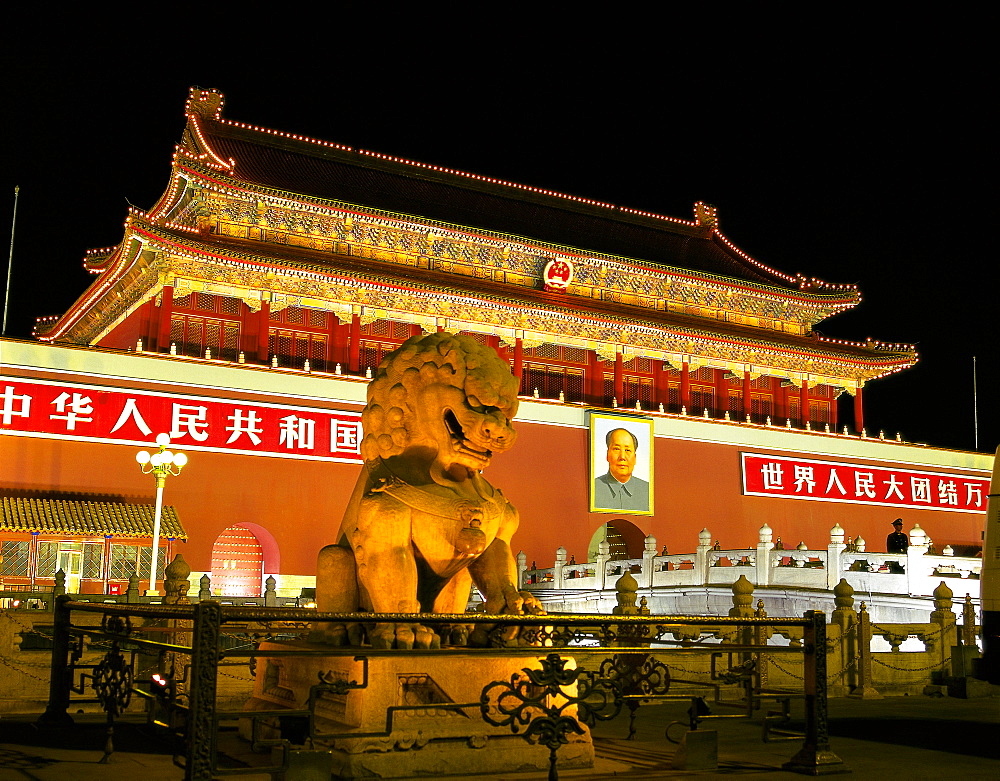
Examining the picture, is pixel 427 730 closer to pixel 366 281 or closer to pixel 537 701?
pixel 537 701

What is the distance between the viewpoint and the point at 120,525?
56.5ft

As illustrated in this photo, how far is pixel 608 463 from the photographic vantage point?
23375mm

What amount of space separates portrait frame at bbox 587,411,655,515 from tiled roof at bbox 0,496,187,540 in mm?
9026

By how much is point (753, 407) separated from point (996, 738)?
20.6m

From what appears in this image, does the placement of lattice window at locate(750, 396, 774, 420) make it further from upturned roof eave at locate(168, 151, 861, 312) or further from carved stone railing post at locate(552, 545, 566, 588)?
carved stone railing post at locate(552, 545, 566, 588)

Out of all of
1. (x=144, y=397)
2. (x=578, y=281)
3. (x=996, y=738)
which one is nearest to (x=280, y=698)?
(x=996, y=738)

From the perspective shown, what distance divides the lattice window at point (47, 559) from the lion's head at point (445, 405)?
1235 cm

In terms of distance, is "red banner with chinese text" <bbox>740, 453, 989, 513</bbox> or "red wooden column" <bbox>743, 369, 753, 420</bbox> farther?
"red wooden column" <bbox>743, 369, 753, 420</bbox>

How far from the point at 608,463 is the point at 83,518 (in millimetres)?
10884

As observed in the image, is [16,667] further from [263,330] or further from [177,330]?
[177,330]

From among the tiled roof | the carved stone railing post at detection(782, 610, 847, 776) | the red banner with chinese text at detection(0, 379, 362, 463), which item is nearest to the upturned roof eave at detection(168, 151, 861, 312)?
the red banner with chinese text at detection(0, 379, 362, 463)

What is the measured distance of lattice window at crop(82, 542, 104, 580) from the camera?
17.4 meters

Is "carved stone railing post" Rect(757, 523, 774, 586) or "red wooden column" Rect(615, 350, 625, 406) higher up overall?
"red wooden column" Rect(615, 350, 625, 406)

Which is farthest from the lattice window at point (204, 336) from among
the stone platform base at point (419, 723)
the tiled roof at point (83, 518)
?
the stone platform base at point (419, 723)
